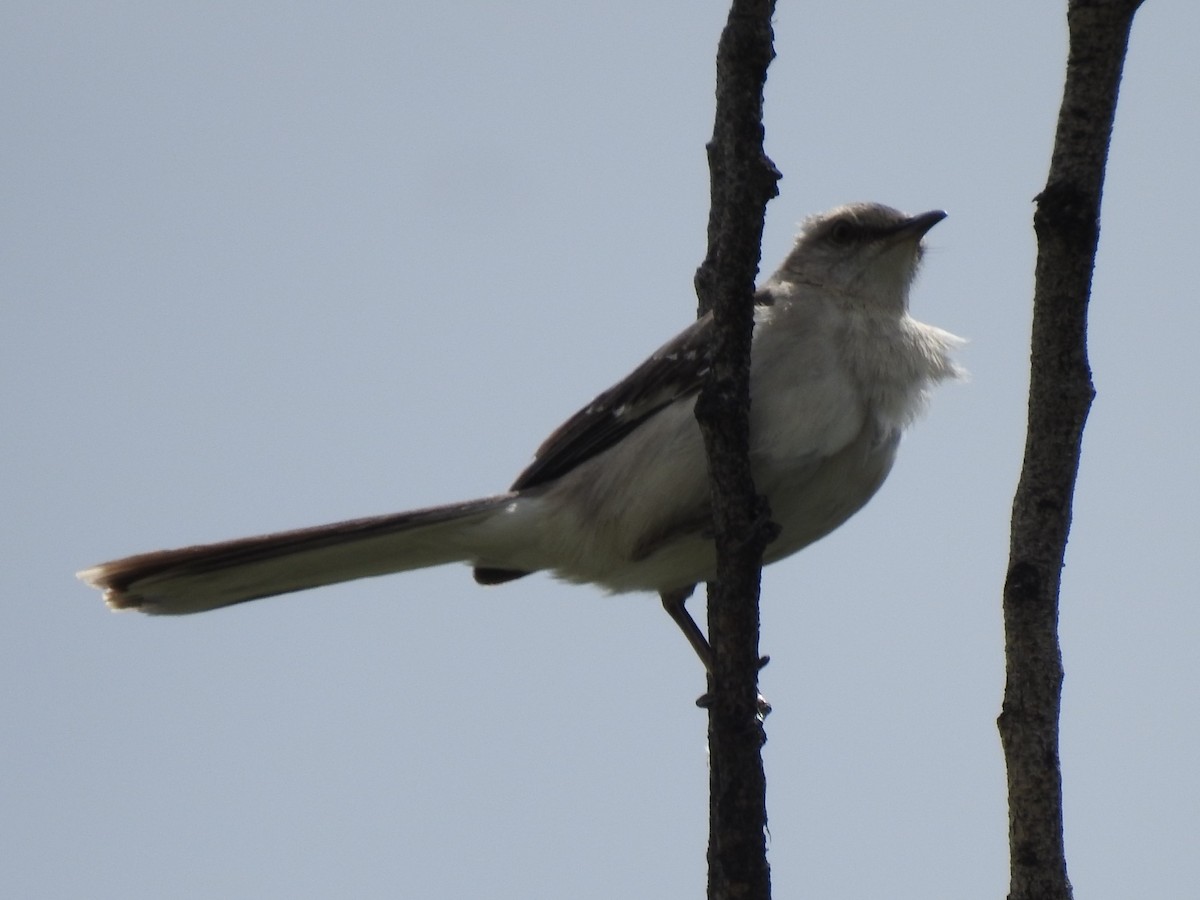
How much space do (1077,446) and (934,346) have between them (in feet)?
9.45

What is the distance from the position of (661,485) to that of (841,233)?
1.91m

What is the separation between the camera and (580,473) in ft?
18.4

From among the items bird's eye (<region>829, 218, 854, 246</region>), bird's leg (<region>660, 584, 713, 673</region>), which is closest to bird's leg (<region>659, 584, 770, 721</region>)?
bird's leg (<region>660, 584, 713, 673</region>)

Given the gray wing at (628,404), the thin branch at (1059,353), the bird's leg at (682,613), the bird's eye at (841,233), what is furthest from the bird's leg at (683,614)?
the thin branch at (1059,353)

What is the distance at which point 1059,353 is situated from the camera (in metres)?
3.07

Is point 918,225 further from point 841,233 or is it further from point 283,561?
point 283,561

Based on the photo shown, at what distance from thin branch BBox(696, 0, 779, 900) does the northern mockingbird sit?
1128 mm

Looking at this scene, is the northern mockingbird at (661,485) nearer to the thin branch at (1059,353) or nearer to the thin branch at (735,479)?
the thin branch at (735,479)

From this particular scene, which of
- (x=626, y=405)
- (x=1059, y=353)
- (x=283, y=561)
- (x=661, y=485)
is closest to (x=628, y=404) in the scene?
(x=626, y=405)

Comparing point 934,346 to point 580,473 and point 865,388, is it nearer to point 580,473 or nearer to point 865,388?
point 865,388

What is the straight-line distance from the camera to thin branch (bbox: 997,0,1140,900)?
9.87 feet

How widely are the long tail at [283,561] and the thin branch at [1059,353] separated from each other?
2980 mm

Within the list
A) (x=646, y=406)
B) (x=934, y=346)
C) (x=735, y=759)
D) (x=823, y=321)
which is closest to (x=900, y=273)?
(x=934, y=346)

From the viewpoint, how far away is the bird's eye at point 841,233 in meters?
6.35
